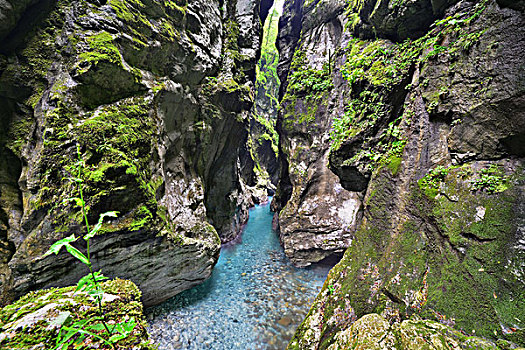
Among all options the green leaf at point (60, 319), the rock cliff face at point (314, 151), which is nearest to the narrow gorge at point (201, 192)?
the green leaf at point (60, 319)

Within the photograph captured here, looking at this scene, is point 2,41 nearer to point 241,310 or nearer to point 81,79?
point 81,79

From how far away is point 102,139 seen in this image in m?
4.18

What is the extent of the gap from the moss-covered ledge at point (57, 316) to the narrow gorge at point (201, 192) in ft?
0.04

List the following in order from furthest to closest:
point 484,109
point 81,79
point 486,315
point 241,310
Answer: point 241,310
point 81,79
point 484,109
point 486,315

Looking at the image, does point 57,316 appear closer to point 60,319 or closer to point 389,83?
point 60,319

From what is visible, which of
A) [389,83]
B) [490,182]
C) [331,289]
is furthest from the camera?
[389,83]

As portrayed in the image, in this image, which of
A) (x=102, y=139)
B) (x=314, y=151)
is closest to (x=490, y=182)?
(x=102, y=139)

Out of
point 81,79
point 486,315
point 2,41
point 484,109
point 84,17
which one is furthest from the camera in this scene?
point 84,17

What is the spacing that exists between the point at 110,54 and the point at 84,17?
41.2 inches

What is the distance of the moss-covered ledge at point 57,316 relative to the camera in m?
1.26

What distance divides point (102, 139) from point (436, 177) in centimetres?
660

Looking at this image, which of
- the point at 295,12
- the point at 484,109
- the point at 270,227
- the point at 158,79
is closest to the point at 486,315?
the point at 484,109

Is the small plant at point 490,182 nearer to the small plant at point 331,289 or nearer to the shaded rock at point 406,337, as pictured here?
the shaded rock at point 406,337

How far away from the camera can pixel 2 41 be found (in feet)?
13.2
